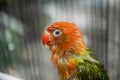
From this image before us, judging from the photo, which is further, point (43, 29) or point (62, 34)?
point (43, 29)

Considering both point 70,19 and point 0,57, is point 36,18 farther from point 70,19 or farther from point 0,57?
point 0,57

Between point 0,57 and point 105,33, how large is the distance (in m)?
0.88

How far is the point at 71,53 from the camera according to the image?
3.39 feet

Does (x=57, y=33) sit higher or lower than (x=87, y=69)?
higher

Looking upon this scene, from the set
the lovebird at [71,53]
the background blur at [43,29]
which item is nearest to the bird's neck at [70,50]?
the lovebird at [71,53]

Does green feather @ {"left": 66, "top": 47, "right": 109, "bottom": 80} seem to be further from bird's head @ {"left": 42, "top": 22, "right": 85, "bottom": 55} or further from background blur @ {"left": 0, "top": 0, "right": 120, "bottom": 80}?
background blur @ {"left": 0, "top": 0, "right": 120, "bottom": 80}

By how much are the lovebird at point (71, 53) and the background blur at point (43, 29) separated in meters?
0.18

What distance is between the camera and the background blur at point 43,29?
117cm

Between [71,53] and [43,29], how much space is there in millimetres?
389

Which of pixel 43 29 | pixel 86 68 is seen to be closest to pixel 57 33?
pixel 86 68

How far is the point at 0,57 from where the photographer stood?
5.55 ft

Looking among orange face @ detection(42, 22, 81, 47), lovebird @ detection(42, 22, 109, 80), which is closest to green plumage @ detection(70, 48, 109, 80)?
lovebird @ detection(42, 22, 109, 80)

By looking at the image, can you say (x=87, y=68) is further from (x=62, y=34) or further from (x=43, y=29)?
(x=43, y=29)

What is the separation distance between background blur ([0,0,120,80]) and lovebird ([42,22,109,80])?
0.60ft
